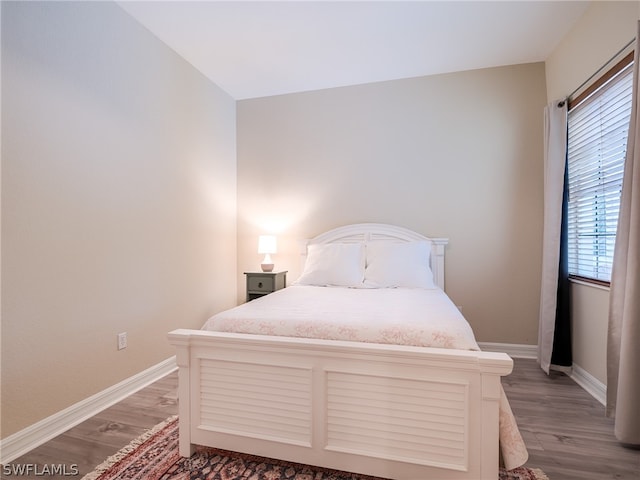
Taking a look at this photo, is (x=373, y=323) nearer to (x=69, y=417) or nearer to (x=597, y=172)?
(x=69, y=417)

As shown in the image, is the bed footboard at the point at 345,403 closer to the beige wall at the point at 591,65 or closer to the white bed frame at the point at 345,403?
the white bed frame at the point at 345,403

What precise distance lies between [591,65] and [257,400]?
9.90 feet

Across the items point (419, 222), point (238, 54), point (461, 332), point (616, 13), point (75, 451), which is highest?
point (238, 54)

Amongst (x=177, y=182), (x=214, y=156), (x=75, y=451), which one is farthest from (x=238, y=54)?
(x=75, y=451)

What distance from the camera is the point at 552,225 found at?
102 inches

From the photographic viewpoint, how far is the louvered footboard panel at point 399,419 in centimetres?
128

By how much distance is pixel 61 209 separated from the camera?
1.86 metres

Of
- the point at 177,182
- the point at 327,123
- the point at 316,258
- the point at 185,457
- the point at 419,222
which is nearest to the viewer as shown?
the point at 185,457

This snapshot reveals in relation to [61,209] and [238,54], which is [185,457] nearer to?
[61,209]

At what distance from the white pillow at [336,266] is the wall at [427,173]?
0.46 m

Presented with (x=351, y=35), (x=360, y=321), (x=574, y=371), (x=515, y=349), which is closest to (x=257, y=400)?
(x=360, y=321)

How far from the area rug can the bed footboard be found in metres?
0.08

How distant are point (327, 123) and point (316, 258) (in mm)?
1496

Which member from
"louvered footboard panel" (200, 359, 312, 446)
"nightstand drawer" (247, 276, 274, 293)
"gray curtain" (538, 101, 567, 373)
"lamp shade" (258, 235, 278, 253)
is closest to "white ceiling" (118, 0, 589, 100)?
"gray curtain" (538, 101, 567, 373)
